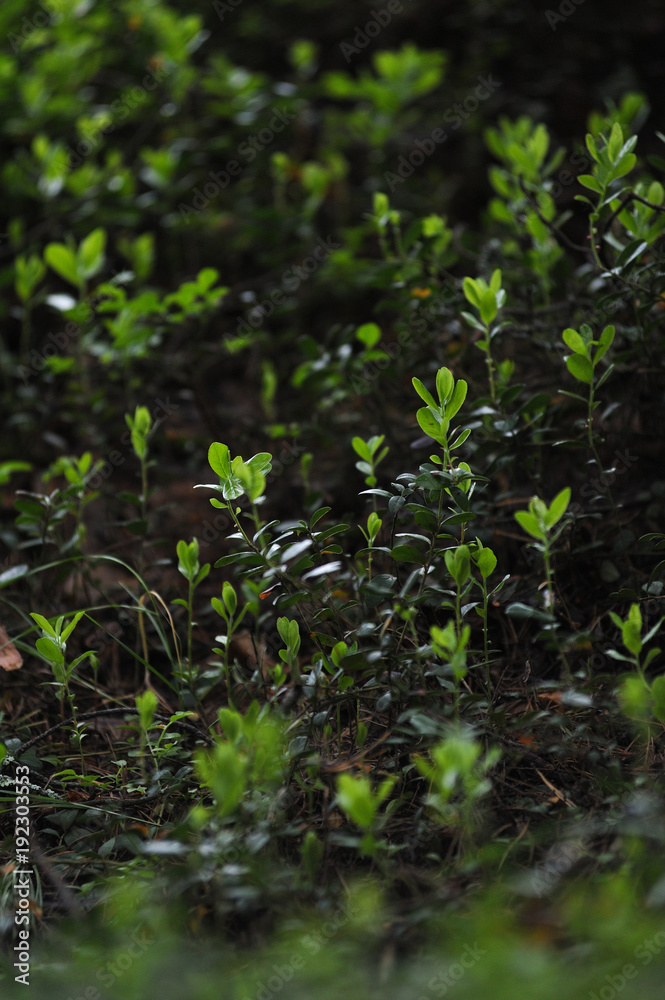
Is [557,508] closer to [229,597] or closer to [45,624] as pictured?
[229,597]

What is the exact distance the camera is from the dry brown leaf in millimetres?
1871

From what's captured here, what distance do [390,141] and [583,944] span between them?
3431 millimetres

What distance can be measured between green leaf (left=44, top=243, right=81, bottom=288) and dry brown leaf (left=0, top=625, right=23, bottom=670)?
1.26 metres

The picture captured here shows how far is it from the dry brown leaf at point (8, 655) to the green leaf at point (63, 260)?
126cm

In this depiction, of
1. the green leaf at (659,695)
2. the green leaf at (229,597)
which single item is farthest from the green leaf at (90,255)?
the green leaf at (659,695)

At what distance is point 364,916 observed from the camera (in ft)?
3.61

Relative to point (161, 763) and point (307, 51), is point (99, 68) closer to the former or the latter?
point (307, 51)

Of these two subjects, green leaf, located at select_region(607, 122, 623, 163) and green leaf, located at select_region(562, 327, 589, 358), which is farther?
green leaf, located at select_region(607, 122, 623, 163)

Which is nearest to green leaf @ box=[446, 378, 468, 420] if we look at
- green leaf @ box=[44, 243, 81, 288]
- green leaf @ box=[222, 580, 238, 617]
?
green leaf @ box=[222, 580, 238, 617]

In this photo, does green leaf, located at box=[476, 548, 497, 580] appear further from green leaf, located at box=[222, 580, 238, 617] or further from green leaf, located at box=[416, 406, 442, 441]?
green leaf, located at box=[222, 580, 238, 617]

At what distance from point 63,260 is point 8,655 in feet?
4.47

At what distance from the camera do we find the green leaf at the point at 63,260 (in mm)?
2494

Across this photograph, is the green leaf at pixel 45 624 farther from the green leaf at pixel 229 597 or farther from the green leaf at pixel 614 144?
the green leaf at pixel 614 144

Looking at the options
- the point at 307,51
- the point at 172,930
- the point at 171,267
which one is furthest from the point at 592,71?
the point at 172,930
